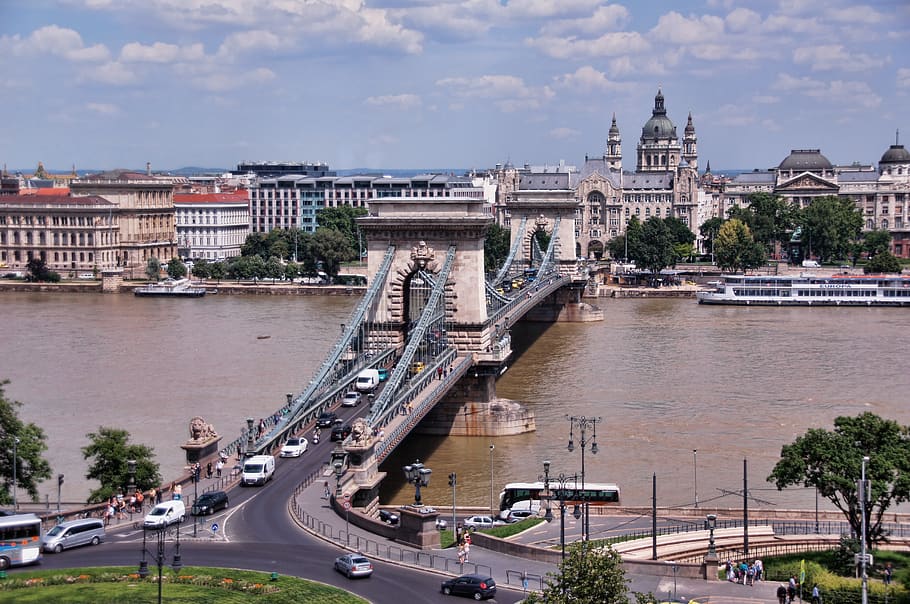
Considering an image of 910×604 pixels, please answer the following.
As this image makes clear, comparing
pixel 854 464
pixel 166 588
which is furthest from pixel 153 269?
pixel 166 588

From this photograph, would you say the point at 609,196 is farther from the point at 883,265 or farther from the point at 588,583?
the point at 588,583

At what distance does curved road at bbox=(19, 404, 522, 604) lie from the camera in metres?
23.6

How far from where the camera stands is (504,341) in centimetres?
5000

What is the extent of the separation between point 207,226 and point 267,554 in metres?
105

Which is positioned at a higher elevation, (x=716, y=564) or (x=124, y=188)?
(x=124, y=188)

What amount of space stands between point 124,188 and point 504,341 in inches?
2885

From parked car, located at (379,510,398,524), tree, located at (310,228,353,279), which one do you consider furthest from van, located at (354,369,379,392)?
tree, located at (310,228,353,279)

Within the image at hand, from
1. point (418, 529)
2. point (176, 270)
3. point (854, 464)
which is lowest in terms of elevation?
point (418, 529)

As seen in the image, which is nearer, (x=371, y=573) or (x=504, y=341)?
(x=371, y=573)

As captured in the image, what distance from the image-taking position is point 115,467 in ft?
108

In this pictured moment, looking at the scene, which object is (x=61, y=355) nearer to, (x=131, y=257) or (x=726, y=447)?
(x=726, y=447)

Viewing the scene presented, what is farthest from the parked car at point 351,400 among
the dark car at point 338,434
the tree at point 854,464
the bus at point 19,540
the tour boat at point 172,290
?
the tour boat at point 172,290

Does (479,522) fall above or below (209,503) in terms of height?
below

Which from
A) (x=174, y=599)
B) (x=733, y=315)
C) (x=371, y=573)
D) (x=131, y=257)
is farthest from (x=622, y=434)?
(x=131, y=257)
